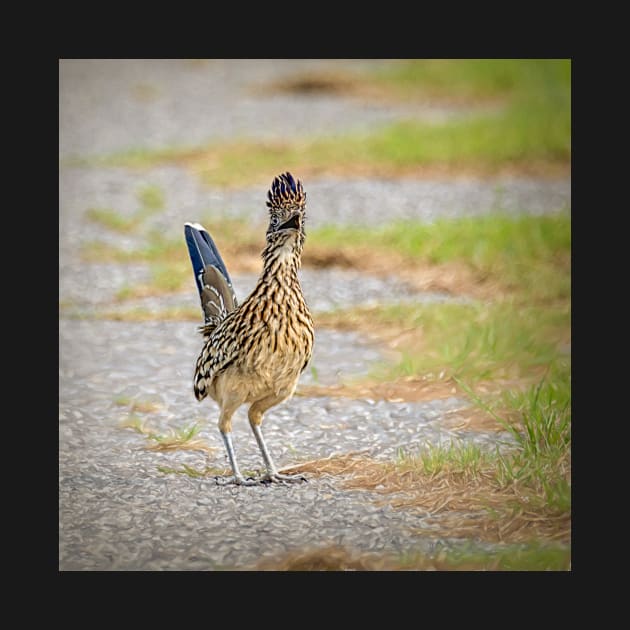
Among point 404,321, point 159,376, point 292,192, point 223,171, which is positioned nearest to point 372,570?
point 292,192

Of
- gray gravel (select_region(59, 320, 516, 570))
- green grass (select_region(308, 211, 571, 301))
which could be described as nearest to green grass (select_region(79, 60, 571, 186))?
green grass (select_region(308, 211, 571, 301))

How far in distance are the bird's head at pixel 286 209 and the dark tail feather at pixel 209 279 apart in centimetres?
52

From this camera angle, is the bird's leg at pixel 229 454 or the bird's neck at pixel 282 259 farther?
the bird's leg at pixel 229 454

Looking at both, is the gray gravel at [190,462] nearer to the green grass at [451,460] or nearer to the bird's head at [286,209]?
the green grass at [451,460]

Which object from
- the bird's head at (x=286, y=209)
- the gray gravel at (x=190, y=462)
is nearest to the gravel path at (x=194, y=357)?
the gray gravel at (x=190, y=462)

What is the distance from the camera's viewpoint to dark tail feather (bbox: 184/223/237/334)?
4793 millimetres

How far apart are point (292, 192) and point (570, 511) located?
1462 millimetres

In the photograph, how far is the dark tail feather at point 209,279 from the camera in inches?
189

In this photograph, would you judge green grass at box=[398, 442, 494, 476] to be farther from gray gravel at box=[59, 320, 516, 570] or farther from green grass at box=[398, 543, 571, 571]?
green grass at box=[398, 543, 571, 571]

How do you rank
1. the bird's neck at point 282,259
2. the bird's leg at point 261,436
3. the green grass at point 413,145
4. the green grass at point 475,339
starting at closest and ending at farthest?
1. the bird's neck at point 282,259
2. the bird's leg at point 261,436
3. the green grass at point 475,339
4. the green grass at point 413,145

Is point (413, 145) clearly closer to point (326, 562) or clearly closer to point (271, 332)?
point (271, 332)

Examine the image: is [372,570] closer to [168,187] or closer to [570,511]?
[570,511]

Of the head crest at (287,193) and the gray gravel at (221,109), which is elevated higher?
the gray gravel at (221,109)

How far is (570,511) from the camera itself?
461 cm
